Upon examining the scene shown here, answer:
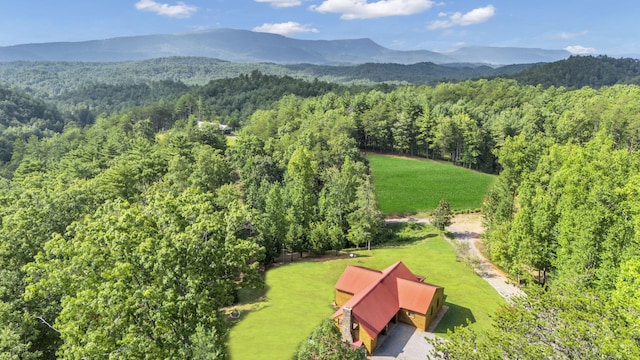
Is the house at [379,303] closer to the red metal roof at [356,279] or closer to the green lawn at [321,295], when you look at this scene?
the red metal roof at [356,279]

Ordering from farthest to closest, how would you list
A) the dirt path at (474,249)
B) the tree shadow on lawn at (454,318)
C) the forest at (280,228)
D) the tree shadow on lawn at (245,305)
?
the dirt path at (474,249)
the tree shadow on lawn at (245,305)
the tree shadow on lawn at (454,318)
the forest at (280,228)

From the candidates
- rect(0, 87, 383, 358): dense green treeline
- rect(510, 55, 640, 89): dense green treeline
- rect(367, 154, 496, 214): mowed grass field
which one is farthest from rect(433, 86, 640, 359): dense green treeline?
rect(510, 55, 640, 89): dense green treeline

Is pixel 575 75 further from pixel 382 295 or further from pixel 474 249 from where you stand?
pixel 382 295

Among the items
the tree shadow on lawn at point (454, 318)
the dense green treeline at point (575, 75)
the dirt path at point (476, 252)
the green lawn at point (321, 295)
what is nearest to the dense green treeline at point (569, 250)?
the dirt path at point (476, 252)

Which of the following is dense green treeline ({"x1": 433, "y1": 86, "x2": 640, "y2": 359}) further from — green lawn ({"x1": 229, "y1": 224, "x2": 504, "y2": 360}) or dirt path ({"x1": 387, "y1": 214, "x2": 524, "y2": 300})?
green lawn ({"x1": 229, "y1": 224, "x2": 504, "y2": 360})

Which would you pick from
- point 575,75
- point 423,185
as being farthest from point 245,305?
point 575,75
